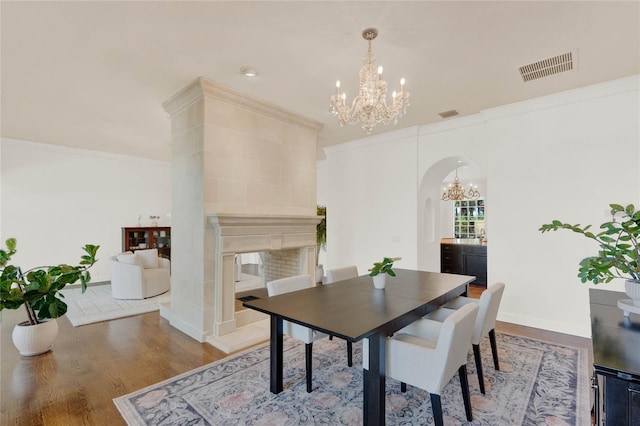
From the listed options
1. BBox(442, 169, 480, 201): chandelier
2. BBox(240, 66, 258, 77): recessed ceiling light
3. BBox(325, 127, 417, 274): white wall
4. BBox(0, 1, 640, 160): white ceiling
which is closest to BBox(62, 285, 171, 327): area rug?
BBox(0, 1, 640, 160): white ceiling

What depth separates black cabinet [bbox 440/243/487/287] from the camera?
593cm

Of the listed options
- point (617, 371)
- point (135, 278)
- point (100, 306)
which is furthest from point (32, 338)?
point (617, 371)

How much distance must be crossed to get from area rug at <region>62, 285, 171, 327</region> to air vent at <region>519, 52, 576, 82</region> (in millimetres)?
5667

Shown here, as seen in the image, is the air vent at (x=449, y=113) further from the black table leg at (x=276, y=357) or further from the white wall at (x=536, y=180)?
the black table leg at (x=276, y=357)

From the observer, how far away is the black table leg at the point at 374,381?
1.70m

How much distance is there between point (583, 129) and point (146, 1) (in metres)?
4.62

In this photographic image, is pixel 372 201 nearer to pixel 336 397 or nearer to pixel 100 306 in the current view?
pixel 336 397

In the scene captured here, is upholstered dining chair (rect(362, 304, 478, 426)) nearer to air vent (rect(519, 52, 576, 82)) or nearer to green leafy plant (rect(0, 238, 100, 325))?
air vent (rect(519, 52, 576, 82))

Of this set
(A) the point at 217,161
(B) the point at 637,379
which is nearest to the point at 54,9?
(A) the point at 217,161

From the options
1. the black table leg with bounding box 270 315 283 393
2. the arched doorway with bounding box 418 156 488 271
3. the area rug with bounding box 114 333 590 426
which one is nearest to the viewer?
the area rug with bounding box 114 333 590 426

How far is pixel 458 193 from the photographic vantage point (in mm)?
8008

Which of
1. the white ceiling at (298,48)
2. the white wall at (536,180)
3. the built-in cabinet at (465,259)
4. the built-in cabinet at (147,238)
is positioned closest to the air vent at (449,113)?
the white ceiling at (298,48)

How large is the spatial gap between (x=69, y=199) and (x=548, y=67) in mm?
8235

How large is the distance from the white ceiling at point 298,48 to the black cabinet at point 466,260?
3.08m
